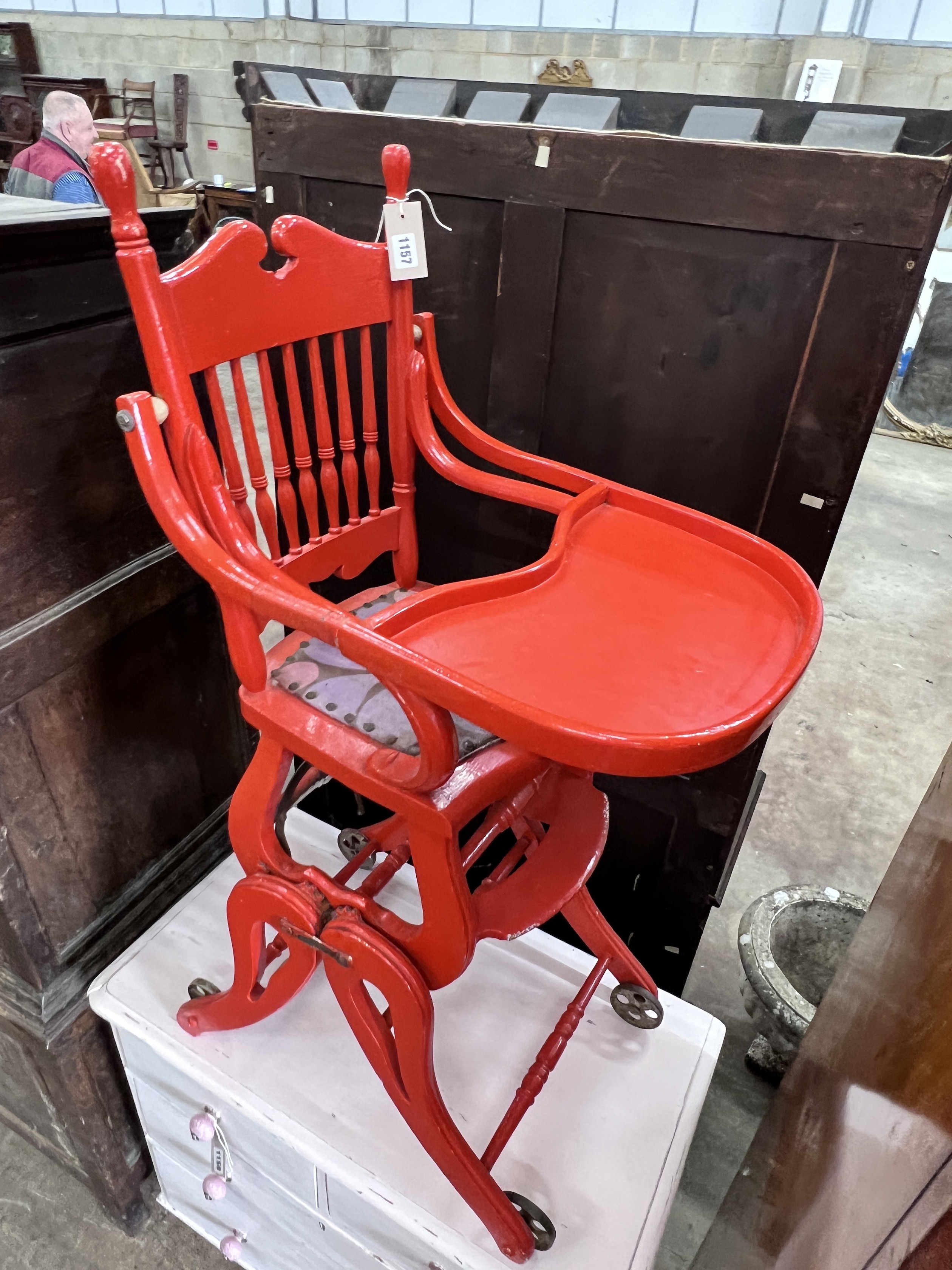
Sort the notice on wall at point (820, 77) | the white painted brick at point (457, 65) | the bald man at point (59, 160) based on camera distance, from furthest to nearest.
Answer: the white painted brick at point (457, 65)
the notice on wall at point (820, 77)
the bald man at point (59, 160)

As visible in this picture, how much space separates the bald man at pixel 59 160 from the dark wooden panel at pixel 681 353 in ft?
10.0

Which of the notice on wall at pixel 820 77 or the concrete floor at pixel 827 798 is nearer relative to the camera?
the concrete floor at pixel 827 798

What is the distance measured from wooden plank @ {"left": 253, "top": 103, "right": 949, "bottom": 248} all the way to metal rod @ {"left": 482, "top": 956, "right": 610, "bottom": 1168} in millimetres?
952

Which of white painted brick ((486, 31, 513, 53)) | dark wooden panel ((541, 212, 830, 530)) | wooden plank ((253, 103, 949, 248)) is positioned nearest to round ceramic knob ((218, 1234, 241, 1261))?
dark wooden panel ((541, 212, 830, 530))

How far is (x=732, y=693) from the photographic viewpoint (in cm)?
65

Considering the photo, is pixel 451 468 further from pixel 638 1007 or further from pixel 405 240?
pixel 638 1007

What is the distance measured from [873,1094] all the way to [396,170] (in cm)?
97

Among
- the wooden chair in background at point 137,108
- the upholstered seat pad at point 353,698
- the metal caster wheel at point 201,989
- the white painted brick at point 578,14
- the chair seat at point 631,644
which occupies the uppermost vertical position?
the white painted brick at point 578,14

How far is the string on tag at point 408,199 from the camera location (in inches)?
35.5

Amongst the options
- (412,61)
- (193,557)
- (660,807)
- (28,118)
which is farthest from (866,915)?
(28,118)

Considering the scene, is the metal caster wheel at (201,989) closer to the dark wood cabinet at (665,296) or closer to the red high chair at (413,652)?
the red high chair at (413,652)

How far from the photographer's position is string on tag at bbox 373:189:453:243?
35.5 inches

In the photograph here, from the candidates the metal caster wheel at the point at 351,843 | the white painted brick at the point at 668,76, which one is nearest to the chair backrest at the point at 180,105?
the white painted brick at the point at 668,76

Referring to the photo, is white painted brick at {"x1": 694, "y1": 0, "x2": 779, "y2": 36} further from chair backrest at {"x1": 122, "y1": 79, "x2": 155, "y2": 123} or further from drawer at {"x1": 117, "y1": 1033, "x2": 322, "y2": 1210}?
drawer at {"x1": 117, "y1": 1033, "x2": 322, "y2": 1210}
